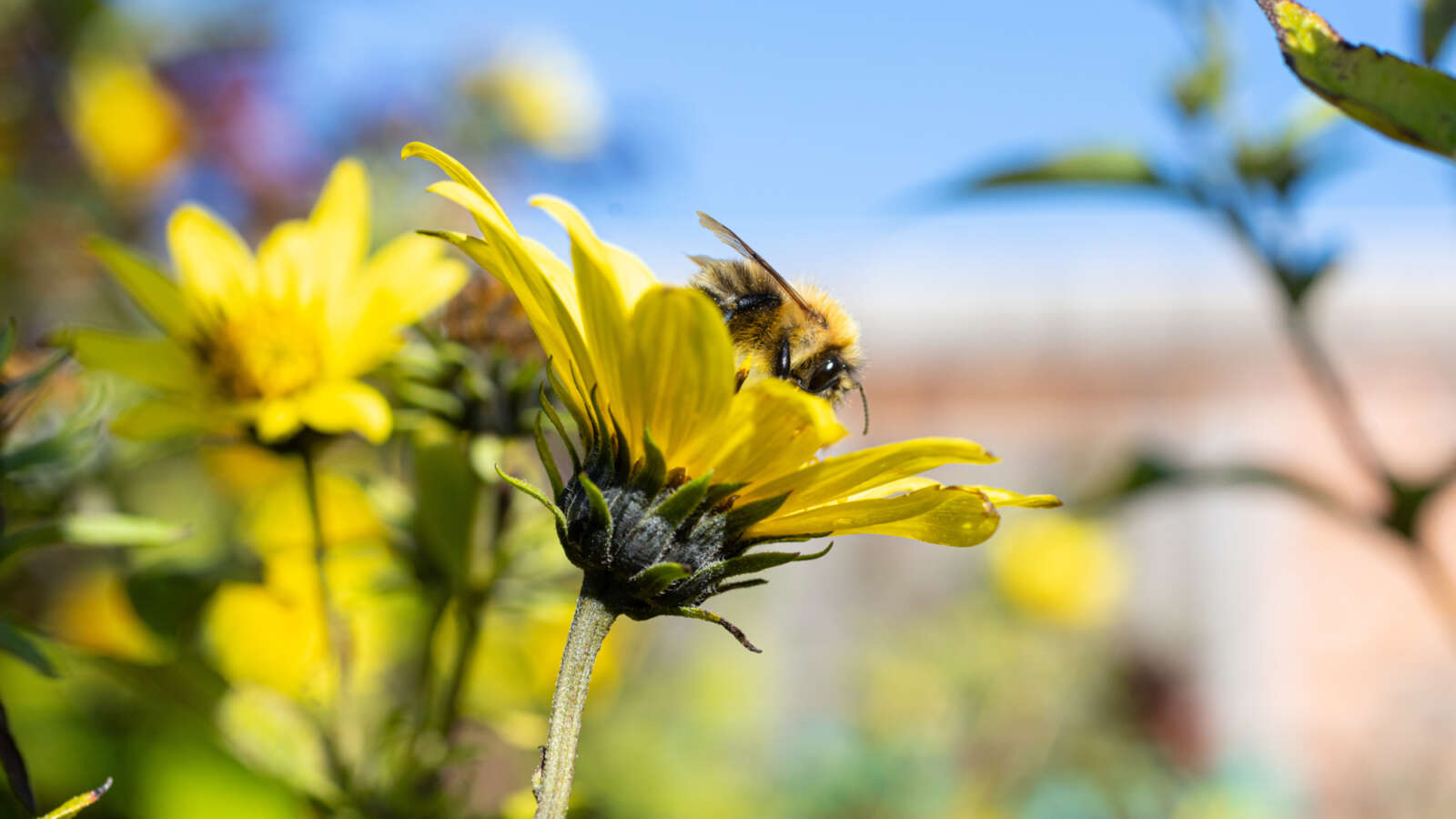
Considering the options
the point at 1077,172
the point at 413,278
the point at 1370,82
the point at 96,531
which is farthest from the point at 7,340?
the point at 1077,172

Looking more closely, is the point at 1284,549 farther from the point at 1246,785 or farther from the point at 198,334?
the point at 198,334

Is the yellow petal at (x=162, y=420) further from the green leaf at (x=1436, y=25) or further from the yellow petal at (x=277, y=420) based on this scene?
the green leaf at (x=1436, y=25)

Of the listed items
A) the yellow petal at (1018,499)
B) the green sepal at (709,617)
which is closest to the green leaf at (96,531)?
the green sepal at (709,617)

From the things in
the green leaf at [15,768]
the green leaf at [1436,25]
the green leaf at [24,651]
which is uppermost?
the green leaf at [1436,25]

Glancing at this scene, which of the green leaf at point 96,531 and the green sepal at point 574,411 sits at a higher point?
the green sepal at point 574,411

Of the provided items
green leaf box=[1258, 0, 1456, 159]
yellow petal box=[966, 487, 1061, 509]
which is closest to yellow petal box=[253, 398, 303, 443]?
yellow petal box=[966, 487, 1061, 509]

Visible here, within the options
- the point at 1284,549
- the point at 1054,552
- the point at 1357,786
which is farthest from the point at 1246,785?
the point at 1284,549
